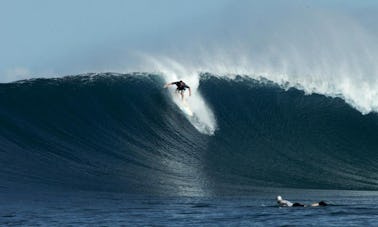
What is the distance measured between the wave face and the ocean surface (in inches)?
1.6

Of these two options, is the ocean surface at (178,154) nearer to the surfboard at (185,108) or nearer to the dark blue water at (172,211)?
the dark blue water at (172,211)

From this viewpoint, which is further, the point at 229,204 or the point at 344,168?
the point at 344,168

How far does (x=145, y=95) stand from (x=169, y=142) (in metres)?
4.29

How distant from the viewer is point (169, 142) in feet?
84.9

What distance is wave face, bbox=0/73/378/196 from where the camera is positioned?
21750 millimetres

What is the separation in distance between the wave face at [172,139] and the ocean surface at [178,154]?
0.04m

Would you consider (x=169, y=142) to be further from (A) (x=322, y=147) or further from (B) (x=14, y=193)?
(B) (x=14, y=193)

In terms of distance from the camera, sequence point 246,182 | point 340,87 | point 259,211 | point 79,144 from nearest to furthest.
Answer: point 259,211 → point 246,182 → point 79,144 → point 340,87

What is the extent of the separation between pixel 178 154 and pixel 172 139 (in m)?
1.38

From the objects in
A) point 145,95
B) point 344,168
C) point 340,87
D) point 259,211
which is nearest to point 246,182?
point 344,168

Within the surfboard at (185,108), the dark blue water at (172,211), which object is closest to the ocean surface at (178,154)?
the dark blue water at (172,211)

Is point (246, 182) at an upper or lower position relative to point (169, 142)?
lower

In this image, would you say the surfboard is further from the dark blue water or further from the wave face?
the dark blue water

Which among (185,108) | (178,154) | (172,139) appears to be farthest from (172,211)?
(185,108)
